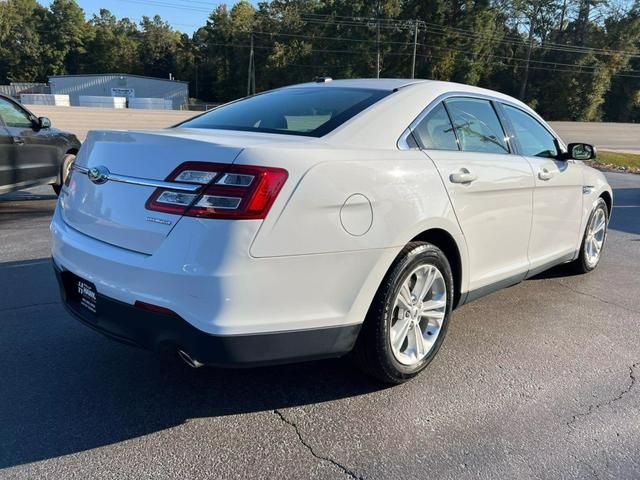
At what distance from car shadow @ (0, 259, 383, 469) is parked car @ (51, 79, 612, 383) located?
0.44 m

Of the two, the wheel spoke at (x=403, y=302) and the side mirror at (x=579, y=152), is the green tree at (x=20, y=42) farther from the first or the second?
the wheel spoke at (x=403, y=302)

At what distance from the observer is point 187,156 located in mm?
2436

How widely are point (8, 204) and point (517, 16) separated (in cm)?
8090

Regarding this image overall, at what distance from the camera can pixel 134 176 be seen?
2.57m

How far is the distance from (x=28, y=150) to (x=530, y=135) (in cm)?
666

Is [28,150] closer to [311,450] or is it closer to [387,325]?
[387,325]

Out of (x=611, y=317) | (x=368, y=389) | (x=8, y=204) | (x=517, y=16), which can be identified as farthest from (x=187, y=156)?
(x=517, y=16)

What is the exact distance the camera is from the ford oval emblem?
2.69m

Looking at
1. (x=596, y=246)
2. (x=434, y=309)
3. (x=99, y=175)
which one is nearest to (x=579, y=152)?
(x=596, y=246)

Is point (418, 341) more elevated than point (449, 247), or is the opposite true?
point (449, 247)

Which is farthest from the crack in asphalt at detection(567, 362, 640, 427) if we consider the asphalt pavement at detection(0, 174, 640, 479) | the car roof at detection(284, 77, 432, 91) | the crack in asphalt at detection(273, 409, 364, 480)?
the car roof at detection(284, 77, 432, 91)

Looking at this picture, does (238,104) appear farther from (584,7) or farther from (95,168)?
(584,7)

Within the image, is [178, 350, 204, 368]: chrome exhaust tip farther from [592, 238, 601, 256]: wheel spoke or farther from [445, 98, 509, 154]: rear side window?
[592, 238, 601, 256]: wheel spoke

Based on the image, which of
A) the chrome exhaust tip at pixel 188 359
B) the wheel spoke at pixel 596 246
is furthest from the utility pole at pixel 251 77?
the chrome exhaust tip at pixel 188 359
